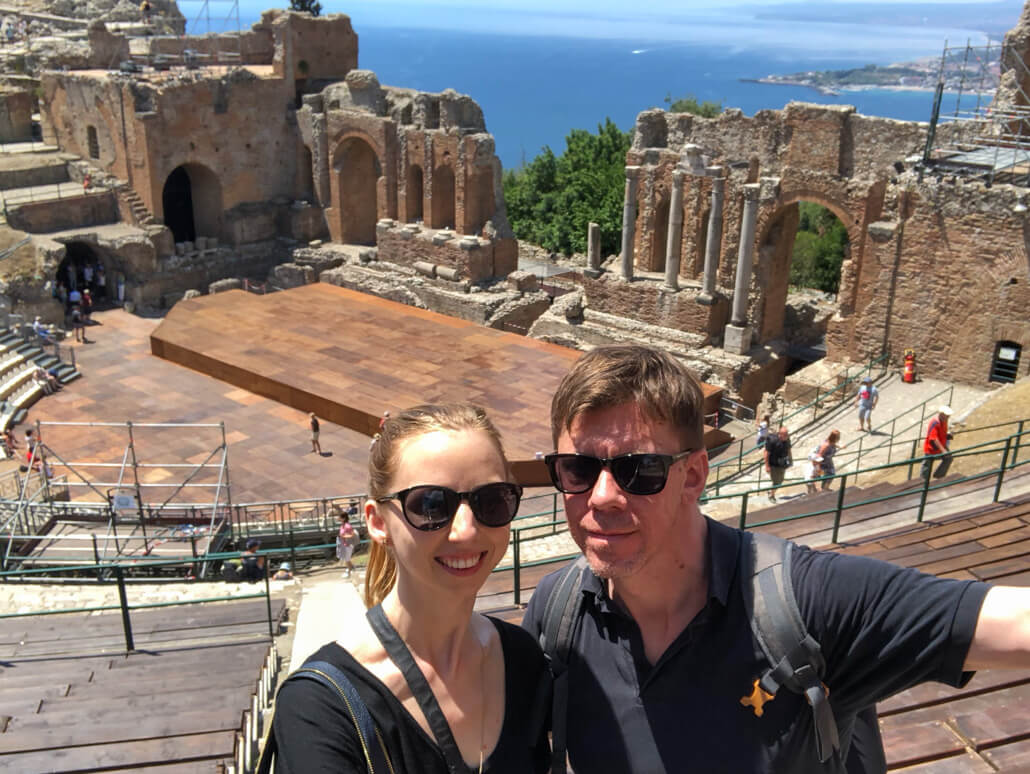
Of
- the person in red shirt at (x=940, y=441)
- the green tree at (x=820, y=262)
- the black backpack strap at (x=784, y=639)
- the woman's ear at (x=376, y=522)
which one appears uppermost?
the woman's ear at (x=376, y=522)

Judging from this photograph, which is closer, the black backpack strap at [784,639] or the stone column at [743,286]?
the black backpack strap at [784,639]

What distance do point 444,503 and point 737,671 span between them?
0.99 m

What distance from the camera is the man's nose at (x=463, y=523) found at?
2.88 meters

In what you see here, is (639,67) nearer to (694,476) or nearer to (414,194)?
(414,194)

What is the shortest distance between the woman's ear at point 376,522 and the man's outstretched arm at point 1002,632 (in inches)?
66.4

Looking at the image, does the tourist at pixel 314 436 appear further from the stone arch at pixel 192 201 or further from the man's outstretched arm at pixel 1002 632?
the man's outstretched arm at pixel 1002 632

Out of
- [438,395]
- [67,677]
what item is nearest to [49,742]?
[67,677]

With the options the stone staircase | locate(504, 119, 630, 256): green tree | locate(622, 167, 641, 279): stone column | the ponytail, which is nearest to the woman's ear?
the ponytail

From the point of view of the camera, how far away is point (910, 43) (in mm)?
53031

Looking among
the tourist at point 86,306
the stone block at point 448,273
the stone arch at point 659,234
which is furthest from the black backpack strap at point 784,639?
the tourist at point 86,306

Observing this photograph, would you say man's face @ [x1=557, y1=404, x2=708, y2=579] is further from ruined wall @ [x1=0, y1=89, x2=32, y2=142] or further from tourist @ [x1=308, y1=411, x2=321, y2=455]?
Result: ruined wall @ [x1=0, y1=89, x2=32, y2=142]

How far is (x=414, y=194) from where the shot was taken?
2872 cm

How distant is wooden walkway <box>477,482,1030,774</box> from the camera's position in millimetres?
4734

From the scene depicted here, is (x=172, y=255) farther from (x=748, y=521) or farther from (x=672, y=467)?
(x=672, y=467)
